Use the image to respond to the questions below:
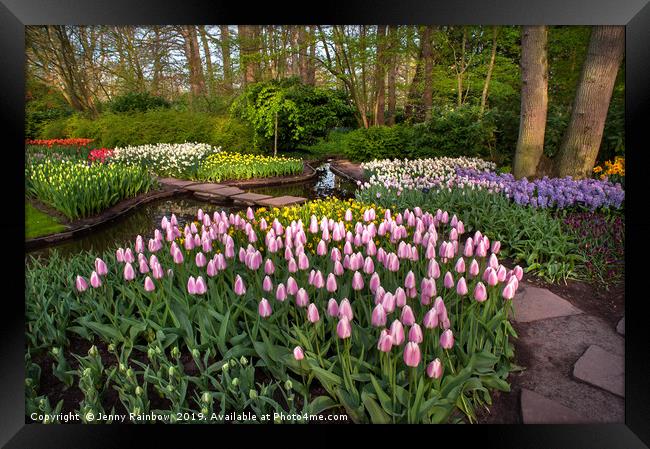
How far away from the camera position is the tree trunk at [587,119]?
4.46 meters

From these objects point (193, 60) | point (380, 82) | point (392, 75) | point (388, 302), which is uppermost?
point (392, 75)

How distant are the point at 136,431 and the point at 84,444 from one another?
21 cm

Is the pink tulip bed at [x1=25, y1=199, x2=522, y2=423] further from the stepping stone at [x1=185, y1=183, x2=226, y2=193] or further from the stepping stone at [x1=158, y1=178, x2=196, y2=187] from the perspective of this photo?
the stepping stone at [x1=158, y1=178, x2=196, y2=187]

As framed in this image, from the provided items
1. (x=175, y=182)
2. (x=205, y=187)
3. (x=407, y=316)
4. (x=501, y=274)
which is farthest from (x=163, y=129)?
(x=407, y=316)

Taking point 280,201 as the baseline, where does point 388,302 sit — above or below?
above

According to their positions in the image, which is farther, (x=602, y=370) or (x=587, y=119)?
(x=587, y=119)

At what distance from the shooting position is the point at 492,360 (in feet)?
6.20

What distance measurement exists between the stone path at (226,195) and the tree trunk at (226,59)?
1884mm

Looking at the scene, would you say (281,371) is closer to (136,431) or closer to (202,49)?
(136,431)

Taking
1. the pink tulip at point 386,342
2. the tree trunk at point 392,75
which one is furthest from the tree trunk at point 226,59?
the pink tulip at point 386,342

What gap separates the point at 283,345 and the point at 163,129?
26.2ft
